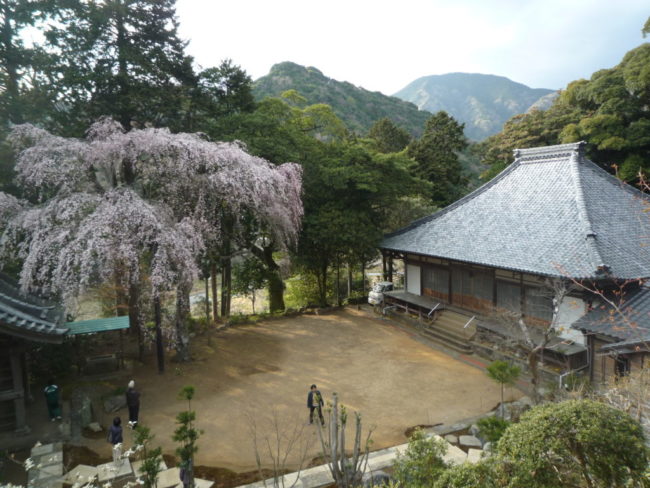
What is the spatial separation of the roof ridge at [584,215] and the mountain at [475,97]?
335 feet

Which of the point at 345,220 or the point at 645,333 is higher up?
the point at 345,220

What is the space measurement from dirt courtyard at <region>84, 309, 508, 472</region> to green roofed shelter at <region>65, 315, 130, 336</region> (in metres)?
1.92

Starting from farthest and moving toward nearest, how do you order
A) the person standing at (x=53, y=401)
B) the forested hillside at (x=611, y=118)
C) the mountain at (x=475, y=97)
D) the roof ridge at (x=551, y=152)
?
the mountain at (x=475, y=97) → the forested hillside at (x=611, y=118) → the roof ridge at (x=551, y=152) → the person standing at (x=53, y=401)

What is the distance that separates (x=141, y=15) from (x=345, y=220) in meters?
13.9

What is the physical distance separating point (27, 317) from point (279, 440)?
6.57 metres

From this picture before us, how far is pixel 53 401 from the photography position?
996 cm

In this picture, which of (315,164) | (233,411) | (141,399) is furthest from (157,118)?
(233,411)

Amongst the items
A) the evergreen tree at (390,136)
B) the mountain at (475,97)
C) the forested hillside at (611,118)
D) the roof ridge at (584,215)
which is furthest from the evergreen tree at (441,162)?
the mountain at (475,97)

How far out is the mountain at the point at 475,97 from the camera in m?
123

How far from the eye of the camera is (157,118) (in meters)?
18.6

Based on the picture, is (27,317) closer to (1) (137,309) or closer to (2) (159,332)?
(2) (159,332)

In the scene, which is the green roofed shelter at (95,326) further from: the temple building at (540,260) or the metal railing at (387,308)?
the temple building at (540,260)

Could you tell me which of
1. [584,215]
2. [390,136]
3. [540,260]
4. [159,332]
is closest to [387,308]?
[540,260]

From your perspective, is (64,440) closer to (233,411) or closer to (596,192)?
(233,411)
